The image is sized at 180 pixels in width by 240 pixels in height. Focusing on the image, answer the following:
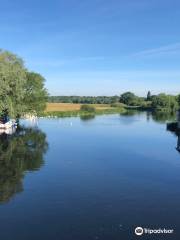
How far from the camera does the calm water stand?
20359mm

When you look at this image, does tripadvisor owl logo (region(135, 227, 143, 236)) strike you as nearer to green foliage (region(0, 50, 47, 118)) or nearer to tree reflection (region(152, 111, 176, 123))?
green foliage (region(0, 50, 47, 118))

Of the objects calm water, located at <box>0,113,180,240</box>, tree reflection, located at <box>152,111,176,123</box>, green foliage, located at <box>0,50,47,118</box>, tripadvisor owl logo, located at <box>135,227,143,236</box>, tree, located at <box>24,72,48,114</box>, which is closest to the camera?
tripadvisor owl logo, located at <box>135,227,143,236</box>

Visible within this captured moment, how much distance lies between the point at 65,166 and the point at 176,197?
13.1 m

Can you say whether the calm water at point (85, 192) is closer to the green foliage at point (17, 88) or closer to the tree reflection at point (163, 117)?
the green foliage at point (17, 88)

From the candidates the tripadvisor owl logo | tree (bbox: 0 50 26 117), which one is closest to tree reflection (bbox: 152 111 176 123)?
tree (bbox: 0 50 26 117)

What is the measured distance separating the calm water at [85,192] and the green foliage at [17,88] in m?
18.2

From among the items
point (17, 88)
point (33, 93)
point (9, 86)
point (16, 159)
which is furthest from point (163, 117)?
point (16, 159)

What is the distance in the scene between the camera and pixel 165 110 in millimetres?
193750

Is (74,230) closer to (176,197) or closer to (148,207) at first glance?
(148,207)

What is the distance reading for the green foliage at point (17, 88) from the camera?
2534 inches

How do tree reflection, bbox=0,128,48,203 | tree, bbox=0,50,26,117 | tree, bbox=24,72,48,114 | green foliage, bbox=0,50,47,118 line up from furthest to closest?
1. tree, bbox=24,72,48,114
2. green foliage, bbox=0,50,47,118
3. tree, bbox=0,50,26,117
4. tree reflection, bbox=0,128,48,203

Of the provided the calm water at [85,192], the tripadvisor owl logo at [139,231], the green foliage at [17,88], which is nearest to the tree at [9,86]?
the green foliage at [17,88]

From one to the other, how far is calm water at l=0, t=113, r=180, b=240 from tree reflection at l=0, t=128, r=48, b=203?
0.06m

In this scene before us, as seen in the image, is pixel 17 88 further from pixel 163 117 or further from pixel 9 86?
pixel 163 117
